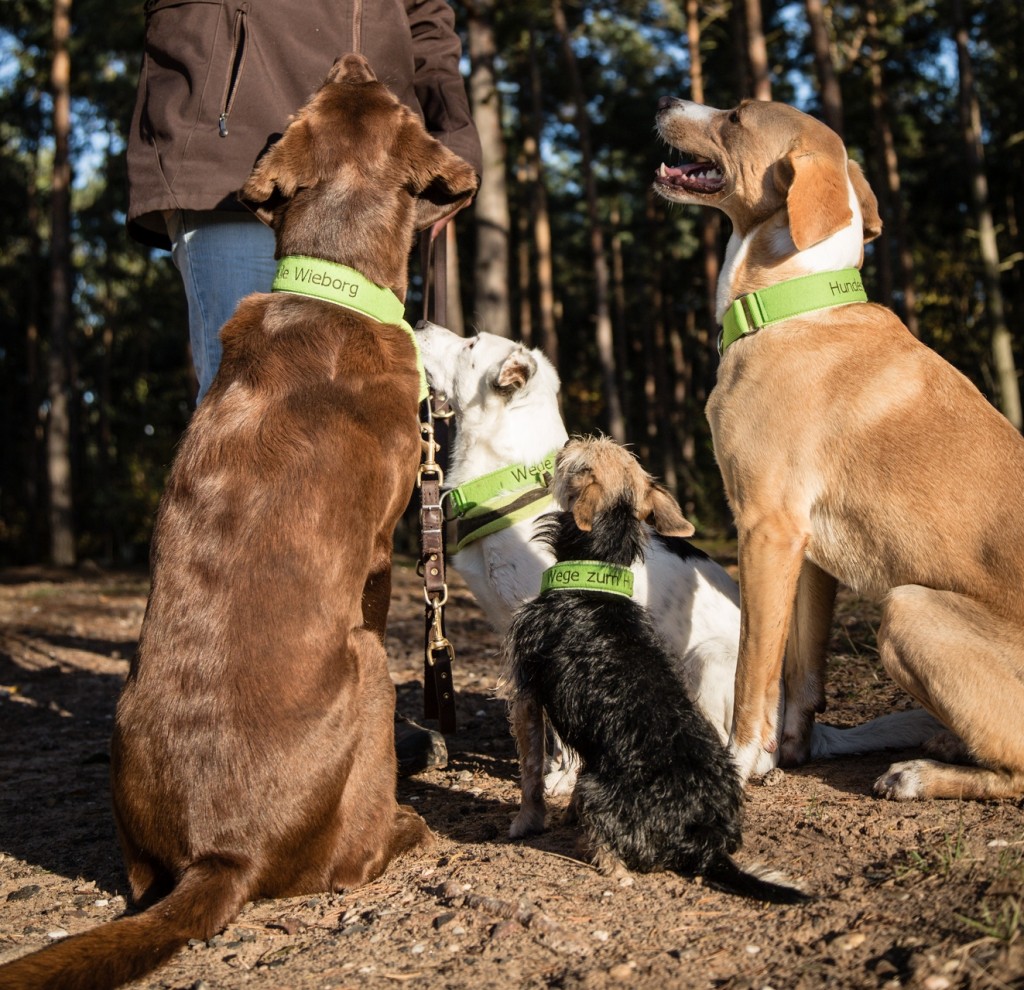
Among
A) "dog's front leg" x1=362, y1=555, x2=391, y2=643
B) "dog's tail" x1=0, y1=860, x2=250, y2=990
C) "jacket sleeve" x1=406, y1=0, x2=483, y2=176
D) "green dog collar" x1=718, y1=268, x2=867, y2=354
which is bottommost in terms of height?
"dog's tail" x1=0, y1=860, x2=250, y2=990

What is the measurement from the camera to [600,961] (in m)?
2.75

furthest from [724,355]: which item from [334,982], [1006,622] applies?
[334,982]

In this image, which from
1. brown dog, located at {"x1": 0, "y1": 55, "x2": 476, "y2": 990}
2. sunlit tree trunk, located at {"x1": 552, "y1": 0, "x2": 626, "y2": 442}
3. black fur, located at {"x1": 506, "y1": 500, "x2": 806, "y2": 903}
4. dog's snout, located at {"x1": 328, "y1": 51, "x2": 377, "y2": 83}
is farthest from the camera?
sunlit tree trunk, located at {"x1": 552, "y1": 0, "x2": 626, "y2": 442}

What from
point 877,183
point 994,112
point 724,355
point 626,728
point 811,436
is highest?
point 994,112

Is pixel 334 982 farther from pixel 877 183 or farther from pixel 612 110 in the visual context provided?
pixel 612 110

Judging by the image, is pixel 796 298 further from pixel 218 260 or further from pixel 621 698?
pixel 218 260

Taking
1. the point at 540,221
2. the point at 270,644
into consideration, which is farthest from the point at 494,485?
the point at 540,221

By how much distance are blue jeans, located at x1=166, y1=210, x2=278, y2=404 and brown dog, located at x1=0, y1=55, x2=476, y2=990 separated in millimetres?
753

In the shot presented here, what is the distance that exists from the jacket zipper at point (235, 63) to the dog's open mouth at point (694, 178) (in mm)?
1981

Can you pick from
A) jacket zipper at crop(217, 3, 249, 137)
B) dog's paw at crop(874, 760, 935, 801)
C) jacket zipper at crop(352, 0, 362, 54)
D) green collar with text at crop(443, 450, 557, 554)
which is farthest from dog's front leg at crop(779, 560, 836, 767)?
jacket zipper at crop(217, 3, 249, 137)

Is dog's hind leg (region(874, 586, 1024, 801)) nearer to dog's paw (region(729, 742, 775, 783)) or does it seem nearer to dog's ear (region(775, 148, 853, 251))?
dog's paw (region(729, 742, 775, 783))

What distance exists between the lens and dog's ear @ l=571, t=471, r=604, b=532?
4066 millimetres

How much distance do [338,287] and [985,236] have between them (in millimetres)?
22214

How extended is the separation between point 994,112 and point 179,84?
1324 inches
